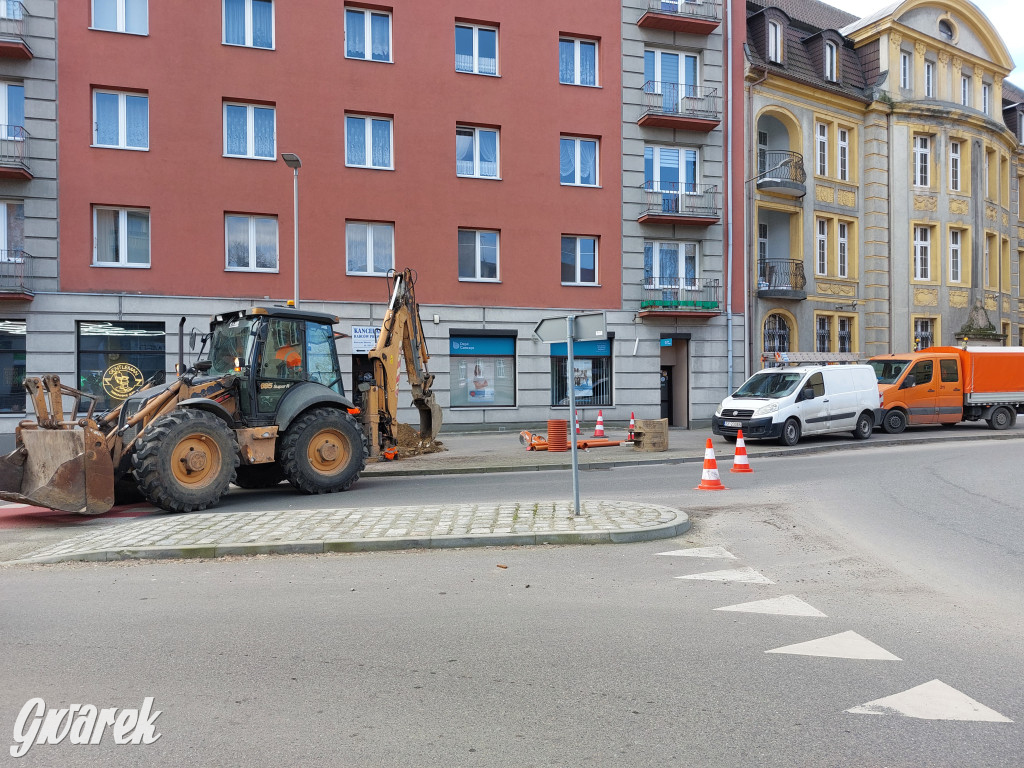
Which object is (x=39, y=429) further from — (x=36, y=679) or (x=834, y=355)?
(x=834, y=355)

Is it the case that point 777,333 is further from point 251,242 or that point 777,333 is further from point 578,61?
point 251,242

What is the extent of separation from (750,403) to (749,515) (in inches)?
387

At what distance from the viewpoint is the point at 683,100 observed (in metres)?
24.8

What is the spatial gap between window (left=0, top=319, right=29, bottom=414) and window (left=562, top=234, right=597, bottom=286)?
14652 mm

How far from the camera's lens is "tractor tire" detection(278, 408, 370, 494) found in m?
11.0

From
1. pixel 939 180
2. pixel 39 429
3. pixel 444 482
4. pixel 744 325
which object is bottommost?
pixel 444 482

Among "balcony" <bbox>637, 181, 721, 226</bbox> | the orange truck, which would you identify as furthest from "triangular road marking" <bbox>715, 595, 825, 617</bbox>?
"balcony" <bbox>637, 181, 721, 226</bbox>

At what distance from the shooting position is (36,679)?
13.6ft

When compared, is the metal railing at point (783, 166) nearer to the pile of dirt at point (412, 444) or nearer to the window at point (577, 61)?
the window at point (577, 61)

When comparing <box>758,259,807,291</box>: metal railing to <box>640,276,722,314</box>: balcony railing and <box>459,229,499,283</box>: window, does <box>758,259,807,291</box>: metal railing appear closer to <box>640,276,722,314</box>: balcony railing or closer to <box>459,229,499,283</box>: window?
<box>640,276,722,314</box>: balcony railing

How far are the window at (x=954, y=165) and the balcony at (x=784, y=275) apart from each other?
33.9 ft

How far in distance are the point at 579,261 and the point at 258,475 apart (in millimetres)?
14464

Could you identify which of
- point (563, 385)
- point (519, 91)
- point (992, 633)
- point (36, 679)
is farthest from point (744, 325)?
point (36, 679)

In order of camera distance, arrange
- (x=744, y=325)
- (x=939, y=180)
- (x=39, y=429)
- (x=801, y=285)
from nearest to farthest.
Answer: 1. (x=39, y=429)
2. (x=744, y=325)
3. (x=801, y=285)
4. (x=939, y=180)
